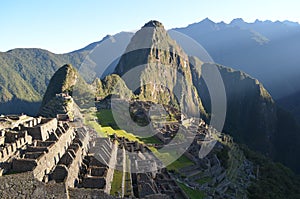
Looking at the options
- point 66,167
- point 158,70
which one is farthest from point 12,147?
point 158,70

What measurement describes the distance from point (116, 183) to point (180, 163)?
16810 millimetres

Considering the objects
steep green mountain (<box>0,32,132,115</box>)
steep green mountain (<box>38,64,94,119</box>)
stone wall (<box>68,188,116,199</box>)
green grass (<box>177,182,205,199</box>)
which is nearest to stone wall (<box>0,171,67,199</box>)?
stone wall (<box>68,188,116,199</box>)

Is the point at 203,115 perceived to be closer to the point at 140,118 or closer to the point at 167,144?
the point at 140,118

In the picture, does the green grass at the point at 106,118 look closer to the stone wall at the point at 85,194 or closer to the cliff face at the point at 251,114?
the stone wall at the point at 85,194

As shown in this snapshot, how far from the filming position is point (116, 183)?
2045 cm

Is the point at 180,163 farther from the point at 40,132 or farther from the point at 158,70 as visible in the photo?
the point at 158,70

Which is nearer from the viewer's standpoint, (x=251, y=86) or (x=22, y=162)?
(x=22, y=162)

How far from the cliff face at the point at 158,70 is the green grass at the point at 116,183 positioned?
10427 centimetres

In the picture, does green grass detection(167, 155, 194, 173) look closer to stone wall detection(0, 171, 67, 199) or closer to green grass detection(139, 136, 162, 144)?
green grass detection(139, 136, 162, 144)

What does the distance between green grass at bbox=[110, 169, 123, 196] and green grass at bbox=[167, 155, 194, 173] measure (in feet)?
36.2

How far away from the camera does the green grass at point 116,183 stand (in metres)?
18.9

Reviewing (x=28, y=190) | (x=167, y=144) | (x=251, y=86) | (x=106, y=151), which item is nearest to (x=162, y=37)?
(x=251, y=86)

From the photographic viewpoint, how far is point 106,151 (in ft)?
81.1

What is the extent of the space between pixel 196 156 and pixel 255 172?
57.4 feet
